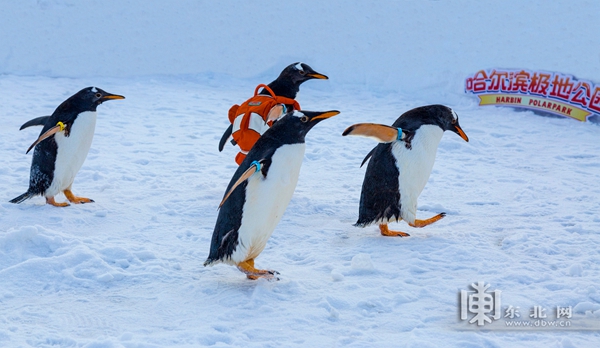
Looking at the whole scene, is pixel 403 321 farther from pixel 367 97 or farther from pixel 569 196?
pixel 367 97

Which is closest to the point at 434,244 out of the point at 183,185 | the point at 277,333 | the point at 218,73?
the point at 277,333

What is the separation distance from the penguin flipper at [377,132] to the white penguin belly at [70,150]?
1.86m

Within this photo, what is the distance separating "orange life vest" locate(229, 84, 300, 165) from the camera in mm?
4105

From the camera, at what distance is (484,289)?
3.04 m

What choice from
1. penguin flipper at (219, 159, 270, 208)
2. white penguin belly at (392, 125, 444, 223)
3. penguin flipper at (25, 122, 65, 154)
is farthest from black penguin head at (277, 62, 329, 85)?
penguin flipper at (219, 159, 270, 208)

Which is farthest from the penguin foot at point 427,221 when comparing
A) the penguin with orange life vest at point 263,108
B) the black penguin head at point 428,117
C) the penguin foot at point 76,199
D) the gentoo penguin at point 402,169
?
the penguin foot at point 76,199

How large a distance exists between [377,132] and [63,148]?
6.51ft

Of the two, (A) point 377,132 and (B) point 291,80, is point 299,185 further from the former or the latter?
(A) point 377,132

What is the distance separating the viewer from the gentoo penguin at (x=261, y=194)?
9.75 feet

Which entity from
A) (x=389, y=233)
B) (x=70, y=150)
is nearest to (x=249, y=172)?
(x=389, y=233)

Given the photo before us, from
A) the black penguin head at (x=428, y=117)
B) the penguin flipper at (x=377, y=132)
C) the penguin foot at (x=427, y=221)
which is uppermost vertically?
the black penguin head at (x=428, y=117)

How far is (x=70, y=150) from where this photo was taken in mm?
4246

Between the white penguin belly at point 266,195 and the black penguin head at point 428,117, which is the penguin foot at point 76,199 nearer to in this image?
the white penguin belly at point 266,195

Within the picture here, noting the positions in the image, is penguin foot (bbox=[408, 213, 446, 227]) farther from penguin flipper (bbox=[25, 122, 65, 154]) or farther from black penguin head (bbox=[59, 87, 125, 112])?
penguin flipper (bbox=[25, 122, 65, 154])
